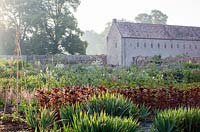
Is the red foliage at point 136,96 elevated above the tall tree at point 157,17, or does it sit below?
below

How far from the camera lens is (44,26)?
49.2 m

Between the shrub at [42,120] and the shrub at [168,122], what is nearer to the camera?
the shrub at [168,122]

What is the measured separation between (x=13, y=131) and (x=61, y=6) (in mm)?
45765

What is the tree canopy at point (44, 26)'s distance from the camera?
48.2 metres

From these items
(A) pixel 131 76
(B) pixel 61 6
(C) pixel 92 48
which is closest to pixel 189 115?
(A) pixel 131 76

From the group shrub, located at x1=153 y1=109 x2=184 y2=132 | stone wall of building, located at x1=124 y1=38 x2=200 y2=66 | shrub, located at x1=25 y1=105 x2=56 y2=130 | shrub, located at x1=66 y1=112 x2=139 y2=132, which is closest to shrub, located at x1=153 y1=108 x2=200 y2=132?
shrub, located at x1=153 y1=109 x2=184 y2=132

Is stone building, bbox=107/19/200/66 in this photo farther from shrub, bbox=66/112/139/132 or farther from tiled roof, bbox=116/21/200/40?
shrub, bbox=66/112/139/132

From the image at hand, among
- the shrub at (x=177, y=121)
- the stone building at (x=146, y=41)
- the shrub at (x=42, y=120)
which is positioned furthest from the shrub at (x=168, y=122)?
the stone building at (x=146, y=41)

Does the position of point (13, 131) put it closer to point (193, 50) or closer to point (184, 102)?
point (184, 102)

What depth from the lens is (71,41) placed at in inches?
1940

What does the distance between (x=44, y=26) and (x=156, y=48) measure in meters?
15.3

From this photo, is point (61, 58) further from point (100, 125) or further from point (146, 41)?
point (100, 125)

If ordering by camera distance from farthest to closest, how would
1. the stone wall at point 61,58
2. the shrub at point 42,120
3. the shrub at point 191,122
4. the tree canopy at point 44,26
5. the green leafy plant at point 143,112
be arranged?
the tree canopy at point 44,26 → the stone wall at point 61,58 → the green leafy plant at point 143,112 → the shrub at point 42,120 → the shrub at point 191,122

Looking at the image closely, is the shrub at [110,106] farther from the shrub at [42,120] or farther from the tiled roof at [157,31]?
the tiled roof at [157,31]
